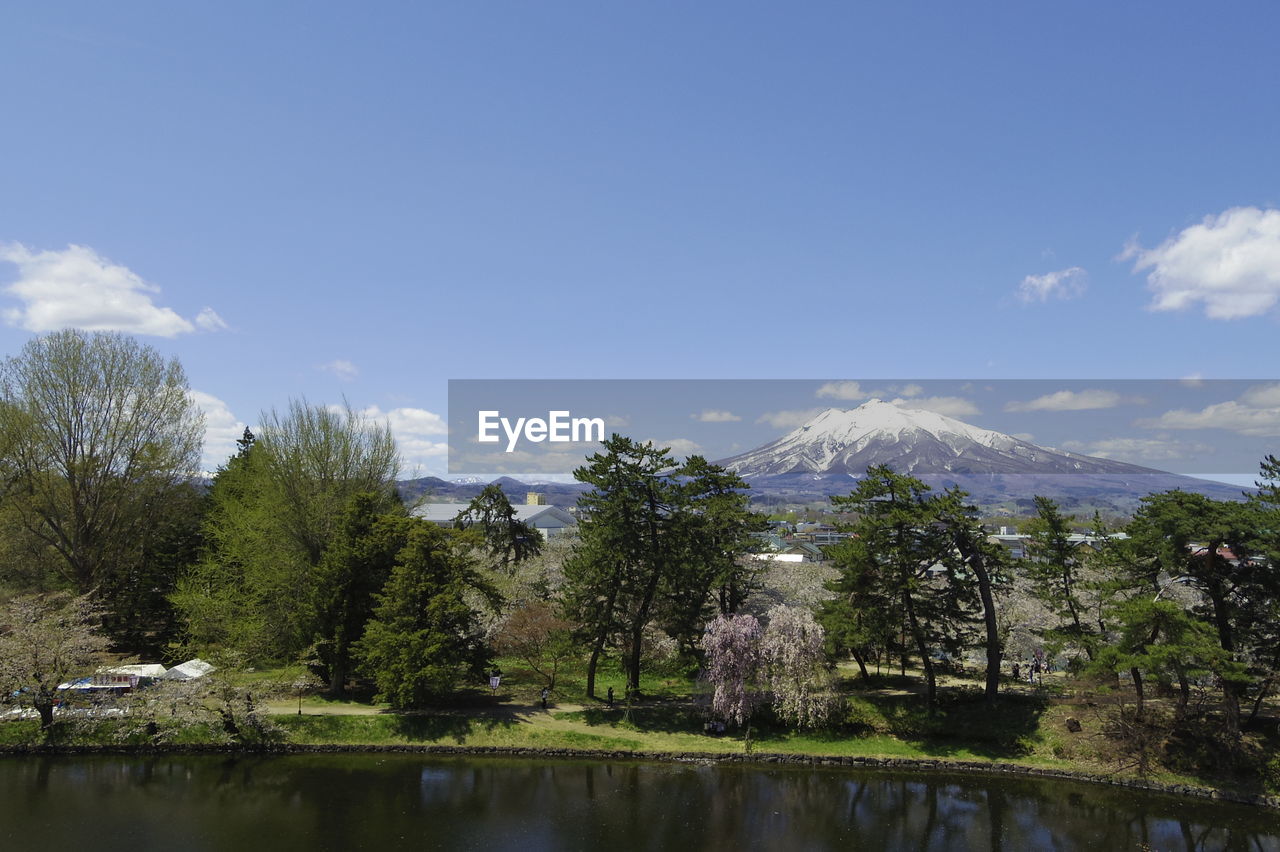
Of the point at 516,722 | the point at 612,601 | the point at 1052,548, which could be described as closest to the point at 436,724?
the point at 516,722

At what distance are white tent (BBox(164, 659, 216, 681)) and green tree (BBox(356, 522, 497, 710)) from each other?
6927 mm

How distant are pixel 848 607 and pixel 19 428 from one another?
45.4m

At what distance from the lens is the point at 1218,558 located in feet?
96.1

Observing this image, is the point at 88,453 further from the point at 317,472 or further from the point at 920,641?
the point at 920,641

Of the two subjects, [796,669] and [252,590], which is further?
[252,590]

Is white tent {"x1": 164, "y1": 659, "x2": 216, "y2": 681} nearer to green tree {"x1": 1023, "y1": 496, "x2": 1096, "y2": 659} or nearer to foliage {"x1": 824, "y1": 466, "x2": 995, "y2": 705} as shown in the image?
foliage {"x1": 824, "y1": 466, "x2": 995, "y2": 705}

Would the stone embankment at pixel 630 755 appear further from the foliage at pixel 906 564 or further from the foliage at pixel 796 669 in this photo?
the foliage at pixel 906 564

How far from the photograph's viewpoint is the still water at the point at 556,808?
70.7ft

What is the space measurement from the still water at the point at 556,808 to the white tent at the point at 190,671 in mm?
3689

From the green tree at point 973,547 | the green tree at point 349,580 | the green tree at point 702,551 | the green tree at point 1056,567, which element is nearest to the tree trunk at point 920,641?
the green tree at point 973,547

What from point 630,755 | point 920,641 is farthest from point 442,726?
point 920,641

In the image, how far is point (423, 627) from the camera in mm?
32844

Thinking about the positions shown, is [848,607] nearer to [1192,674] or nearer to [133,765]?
[1192,674]

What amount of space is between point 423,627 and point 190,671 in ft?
35.9
